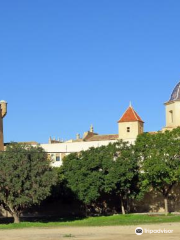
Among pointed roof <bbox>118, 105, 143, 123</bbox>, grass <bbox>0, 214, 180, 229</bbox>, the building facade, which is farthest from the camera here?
pointed roof <bbox>118, 105, 143, 123</bbox>

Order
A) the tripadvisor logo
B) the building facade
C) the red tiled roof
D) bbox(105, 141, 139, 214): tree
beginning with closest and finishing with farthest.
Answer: the tripadvisor logo, bbox(105, 141, 139, 214): tree, the building facade, the red tiled roof

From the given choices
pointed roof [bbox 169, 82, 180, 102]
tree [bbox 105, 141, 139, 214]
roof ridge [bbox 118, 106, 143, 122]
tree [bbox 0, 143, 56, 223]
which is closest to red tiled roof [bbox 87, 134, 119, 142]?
roof ridge [bbox 118, 106, 143, 122]

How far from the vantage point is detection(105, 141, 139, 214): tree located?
52.6 m

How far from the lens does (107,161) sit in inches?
2115

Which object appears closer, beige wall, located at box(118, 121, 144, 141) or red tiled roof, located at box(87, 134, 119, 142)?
beige wall, located at box(118, 121, 144, 141)

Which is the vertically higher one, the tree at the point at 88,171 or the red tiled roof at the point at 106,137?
the red tiled roof at the point at 106,137

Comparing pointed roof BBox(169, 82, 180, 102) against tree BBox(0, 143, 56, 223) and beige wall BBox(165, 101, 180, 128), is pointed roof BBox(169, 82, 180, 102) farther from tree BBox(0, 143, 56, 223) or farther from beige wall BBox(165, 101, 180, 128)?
tree BBox(0, 143, 56, 223)

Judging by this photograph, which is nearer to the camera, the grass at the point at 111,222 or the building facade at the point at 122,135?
the grass at the point at 111,222

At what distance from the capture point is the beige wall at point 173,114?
7212cm

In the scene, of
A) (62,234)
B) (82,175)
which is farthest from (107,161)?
(62,234)

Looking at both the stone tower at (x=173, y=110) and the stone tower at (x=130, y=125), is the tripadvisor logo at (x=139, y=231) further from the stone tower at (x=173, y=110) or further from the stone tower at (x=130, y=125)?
the stone tower at (x=130, y=125)

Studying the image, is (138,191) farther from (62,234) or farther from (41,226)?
(62,234)

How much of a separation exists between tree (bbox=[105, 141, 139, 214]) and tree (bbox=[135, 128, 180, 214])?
93 centimetres

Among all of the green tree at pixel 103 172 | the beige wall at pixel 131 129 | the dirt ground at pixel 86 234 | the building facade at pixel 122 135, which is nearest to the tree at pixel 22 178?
the dirt ground at pixel 86 234
